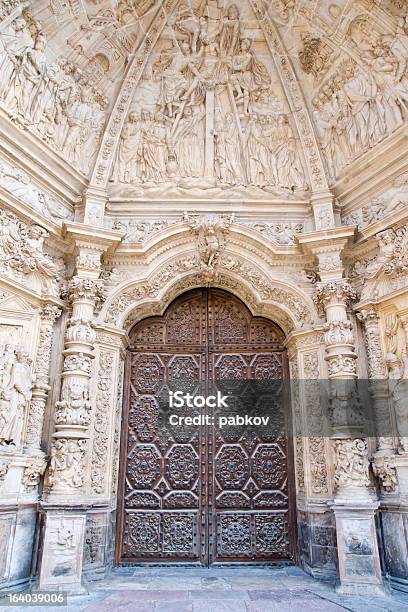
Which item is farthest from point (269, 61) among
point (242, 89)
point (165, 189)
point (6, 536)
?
point (6, 536)

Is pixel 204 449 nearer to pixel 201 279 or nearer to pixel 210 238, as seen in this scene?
pixel 201 279

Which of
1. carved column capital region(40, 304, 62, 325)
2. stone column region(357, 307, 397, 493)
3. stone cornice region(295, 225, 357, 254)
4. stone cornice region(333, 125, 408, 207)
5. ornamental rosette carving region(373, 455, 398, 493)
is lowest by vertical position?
ornamental rosette carving region(373, 455, 398, 493)

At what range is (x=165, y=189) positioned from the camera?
657cm

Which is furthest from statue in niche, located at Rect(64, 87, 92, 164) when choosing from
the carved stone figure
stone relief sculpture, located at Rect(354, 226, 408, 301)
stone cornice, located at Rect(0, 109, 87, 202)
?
the carved stone figure

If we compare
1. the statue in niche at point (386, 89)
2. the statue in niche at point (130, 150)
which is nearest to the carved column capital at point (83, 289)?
the statue in niche at point (130, 150)

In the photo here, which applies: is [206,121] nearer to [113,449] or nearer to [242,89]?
[242,89]

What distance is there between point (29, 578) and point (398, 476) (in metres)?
4.07

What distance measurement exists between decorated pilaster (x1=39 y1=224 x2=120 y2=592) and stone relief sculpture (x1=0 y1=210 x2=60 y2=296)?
0.99ft

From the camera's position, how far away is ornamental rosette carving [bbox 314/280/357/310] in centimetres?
579

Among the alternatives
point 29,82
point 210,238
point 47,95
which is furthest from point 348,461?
point 29,82

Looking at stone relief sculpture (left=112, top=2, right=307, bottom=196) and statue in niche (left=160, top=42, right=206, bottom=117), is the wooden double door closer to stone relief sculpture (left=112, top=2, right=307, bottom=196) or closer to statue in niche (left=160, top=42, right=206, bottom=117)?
stone relief sculpture (left=112, top=2, right=307, bottom=196)

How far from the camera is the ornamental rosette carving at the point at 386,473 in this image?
5.12m

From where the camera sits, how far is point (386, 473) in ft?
17.0

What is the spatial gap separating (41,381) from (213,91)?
476 centimetres
